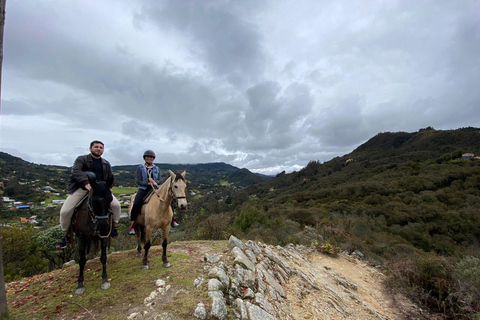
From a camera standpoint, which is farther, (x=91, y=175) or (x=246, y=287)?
(x=246, y=287)

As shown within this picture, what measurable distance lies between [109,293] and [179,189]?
8.46 feet

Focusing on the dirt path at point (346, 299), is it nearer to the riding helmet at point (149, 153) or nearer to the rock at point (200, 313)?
the rock at point (200, 313)

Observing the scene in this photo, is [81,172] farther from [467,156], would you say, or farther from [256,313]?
[467,156]

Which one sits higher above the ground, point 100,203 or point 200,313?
point 100,203

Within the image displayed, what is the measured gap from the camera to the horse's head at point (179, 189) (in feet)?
15.1

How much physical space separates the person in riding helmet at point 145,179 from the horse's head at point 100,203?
59.5 inches

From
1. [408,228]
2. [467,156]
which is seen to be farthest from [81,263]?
[467,156]

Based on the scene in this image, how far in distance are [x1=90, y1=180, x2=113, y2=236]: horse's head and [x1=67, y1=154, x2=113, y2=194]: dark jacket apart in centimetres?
21

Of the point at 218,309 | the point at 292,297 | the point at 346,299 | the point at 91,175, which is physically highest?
the point at 91,175

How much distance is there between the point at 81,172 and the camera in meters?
3.92

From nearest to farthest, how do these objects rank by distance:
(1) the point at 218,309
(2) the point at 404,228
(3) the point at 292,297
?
1. (1) the point at 218,309
2. (3) the point at 292,297
3. (2) the point at 404,228

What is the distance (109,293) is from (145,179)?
2.81 meters

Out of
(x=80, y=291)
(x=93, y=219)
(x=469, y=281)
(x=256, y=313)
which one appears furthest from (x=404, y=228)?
(x=93, y=219)

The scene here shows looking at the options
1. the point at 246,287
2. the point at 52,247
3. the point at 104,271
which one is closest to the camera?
the point at 104,271
